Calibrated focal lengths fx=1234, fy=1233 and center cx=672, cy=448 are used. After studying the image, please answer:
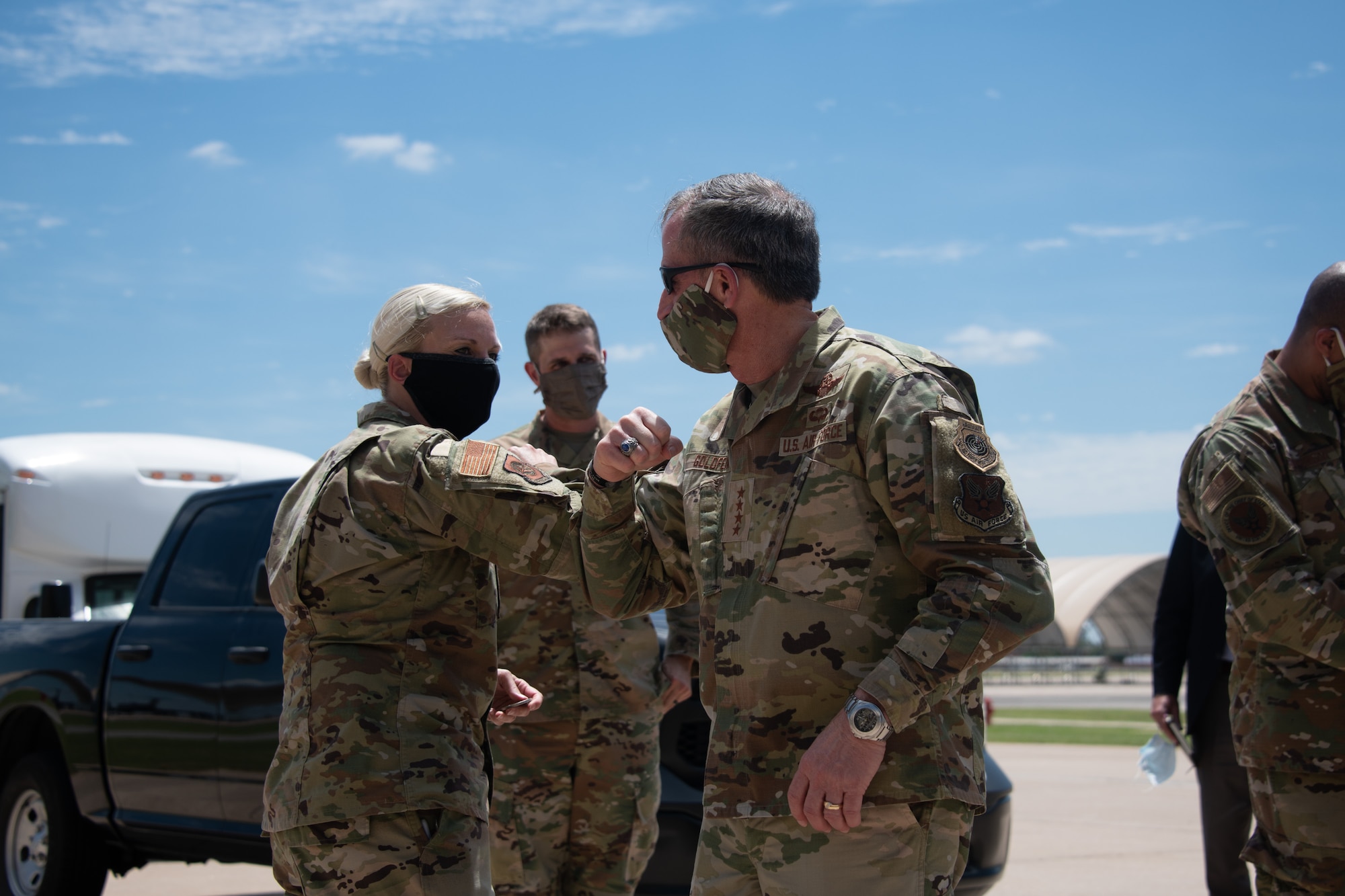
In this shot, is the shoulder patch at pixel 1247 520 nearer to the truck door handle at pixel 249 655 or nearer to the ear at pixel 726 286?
the ear at pixel 726 286

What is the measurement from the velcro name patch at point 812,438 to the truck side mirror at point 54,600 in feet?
18.4

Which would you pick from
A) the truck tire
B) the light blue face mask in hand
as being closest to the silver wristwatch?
the light blue face mask in hand

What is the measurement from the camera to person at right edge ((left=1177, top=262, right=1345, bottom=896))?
3342mm

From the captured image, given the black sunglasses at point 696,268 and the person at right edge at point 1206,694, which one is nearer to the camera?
the black sunglasses at point 696,268

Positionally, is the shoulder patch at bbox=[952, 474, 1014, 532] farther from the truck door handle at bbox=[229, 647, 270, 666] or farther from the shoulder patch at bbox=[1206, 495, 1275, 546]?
the truck door handle at bbox=[229, 647, 270, 666]

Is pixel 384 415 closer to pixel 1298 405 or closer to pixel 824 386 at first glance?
pixel 824 386

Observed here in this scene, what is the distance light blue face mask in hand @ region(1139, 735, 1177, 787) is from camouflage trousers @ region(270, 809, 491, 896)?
3.43m

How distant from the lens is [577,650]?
4.48m

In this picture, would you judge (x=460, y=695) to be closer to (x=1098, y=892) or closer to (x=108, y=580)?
(x=1098, y=892)

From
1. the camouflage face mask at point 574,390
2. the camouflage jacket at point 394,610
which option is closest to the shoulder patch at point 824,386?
the camouflage jacket at point 394,610

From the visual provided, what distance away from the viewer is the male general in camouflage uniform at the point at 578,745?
14.4 ft

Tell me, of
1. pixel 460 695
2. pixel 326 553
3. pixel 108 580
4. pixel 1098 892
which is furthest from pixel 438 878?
pixel 108 580

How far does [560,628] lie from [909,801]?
2295 mm

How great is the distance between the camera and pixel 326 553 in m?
2.85
